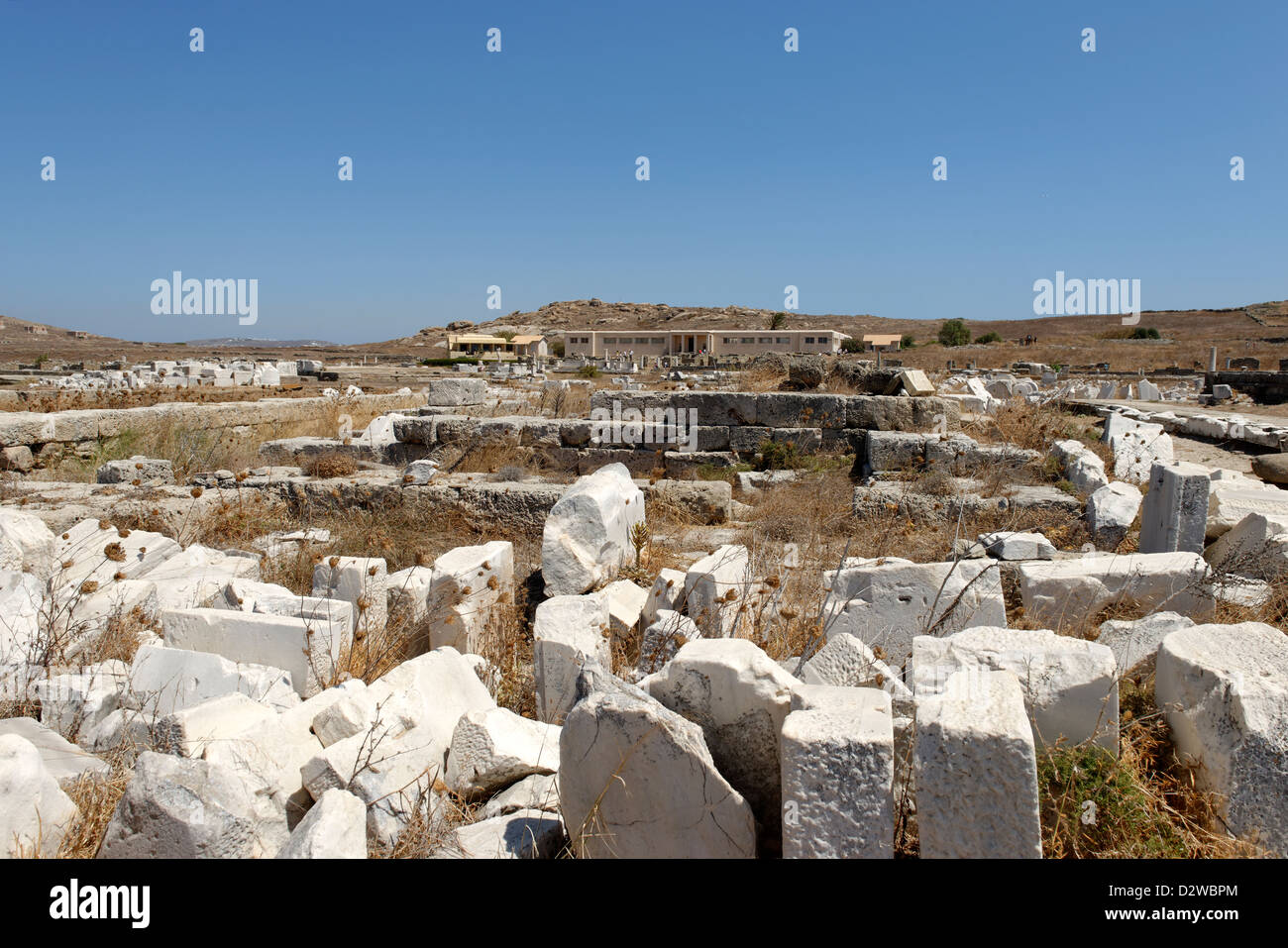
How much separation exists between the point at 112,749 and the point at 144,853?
0.98 meters

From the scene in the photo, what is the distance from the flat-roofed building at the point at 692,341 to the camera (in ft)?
141

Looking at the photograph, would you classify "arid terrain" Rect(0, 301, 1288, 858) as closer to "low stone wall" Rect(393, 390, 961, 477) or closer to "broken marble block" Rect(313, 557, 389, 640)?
"broken marble block" Rect(313, 557, 389, 640)

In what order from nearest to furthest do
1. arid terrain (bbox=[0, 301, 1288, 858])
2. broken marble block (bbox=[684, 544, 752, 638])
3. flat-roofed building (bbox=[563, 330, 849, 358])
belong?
arid terrain (bbox=[0, 301, 1288, 858]) → broken marble block (bbox=[684, 544, 752, 638]) → flat-roofed building (bbox=[563, 330, 849, 358])

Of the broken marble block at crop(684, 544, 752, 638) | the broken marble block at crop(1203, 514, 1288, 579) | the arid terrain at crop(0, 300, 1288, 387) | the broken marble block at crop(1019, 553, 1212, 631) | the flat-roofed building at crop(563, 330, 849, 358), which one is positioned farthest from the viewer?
the flat-roofed building at crop(563, 330, 849, 358)

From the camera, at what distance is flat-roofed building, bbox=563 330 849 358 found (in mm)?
43000

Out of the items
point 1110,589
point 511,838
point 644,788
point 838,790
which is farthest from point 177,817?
point 1110,589

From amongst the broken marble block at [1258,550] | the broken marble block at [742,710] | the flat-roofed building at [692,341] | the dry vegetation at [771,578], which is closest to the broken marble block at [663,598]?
the dry vegetation at [771,578]

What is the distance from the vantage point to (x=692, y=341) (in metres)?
56.0

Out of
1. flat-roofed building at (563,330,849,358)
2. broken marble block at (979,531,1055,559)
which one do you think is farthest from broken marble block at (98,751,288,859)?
flat-roofed building at (563,330,849,358)

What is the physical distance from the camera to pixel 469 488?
6340mm

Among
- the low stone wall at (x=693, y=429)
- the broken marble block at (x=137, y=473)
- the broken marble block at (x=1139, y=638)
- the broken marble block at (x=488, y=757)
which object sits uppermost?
the low stone wall at (x=693, y=429)

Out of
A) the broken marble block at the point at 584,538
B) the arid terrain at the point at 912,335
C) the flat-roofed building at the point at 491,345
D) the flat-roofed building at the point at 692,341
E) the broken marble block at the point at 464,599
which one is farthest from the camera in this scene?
the flat-roofed building at the point at 491,345

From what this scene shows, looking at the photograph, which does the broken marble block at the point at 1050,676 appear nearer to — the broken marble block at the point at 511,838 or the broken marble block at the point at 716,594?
the broken marble block at the point at 716,594
